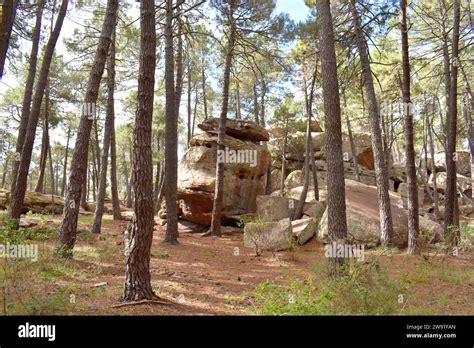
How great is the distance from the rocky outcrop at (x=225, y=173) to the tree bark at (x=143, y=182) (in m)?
9.49

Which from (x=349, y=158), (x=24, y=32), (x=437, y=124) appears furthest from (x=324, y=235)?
(x=437, y=124)

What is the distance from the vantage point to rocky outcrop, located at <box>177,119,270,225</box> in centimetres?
1580

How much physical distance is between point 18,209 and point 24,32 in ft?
20.1

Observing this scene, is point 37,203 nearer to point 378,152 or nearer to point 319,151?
point 378,152

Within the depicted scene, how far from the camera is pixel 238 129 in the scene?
57.6 ft

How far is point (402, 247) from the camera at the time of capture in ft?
36.6

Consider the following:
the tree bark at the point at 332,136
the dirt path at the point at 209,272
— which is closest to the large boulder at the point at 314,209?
the dirt path at the point at 209,272

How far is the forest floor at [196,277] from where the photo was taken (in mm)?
5246

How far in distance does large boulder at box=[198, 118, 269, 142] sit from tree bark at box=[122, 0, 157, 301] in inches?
444

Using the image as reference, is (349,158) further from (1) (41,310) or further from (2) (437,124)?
(1) (41,310)

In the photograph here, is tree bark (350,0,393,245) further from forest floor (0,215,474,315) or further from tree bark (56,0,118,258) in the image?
tree bark (56,0,118,258)

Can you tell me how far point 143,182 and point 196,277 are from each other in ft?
10.8

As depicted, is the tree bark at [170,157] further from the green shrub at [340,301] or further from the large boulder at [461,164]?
the large boulder at [461,164]

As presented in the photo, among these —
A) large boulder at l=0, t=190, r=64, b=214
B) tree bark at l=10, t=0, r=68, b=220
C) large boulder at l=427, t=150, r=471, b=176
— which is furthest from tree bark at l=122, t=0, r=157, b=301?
large boulder at l=427, t=150, r=471, b=176
